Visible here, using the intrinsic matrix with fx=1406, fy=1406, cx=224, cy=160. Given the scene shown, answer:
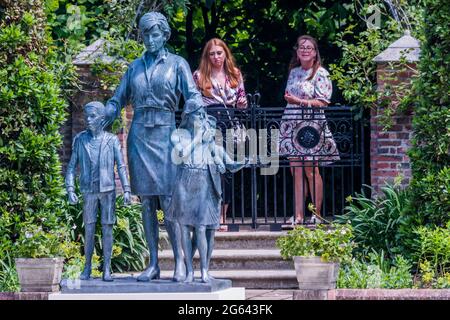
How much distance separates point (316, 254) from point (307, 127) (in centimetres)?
307

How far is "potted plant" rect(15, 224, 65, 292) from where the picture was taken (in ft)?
38.0

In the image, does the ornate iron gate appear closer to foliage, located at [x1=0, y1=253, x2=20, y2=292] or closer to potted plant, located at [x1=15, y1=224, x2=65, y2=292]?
foliage, located at [x1=0, y1=253, x2=20, y2=292]

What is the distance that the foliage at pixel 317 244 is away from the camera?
11.4 m

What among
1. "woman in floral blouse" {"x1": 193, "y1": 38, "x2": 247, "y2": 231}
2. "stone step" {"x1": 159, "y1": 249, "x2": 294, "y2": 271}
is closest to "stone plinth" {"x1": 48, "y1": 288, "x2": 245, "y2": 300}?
"stone step" {"x1": 159, "y1": 249, "x2": 294, "y2": 271}

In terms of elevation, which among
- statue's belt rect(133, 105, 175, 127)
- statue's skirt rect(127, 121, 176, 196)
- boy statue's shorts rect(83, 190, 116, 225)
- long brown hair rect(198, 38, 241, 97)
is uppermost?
long brown hair rect(198, 38, 241, 97)

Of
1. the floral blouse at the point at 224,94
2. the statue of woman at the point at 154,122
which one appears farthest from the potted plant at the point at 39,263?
the floral blouse at the point at 224,94

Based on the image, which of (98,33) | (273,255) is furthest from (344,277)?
(98,33)

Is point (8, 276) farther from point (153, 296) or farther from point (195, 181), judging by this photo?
point (195, 181)

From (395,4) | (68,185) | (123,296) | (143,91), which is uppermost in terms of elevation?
(395,4)

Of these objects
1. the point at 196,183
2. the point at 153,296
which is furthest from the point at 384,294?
the point at 153,296

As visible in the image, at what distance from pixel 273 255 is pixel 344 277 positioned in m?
1.53

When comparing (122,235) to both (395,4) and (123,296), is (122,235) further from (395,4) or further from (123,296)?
(395,4)

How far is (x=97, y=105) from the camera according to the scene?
1088 centimetres

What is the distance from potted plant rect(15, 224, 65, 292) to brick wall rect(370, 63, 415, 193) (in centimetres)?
371
